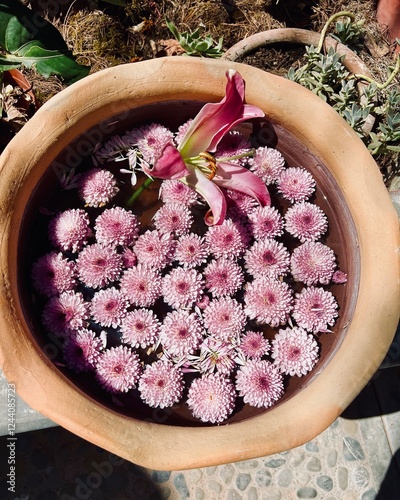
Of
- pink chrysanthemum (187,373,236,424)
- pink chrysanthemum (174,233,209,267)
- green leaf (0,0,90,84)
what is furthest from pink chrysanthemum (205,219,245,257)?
green leaf (0,0,90,84)

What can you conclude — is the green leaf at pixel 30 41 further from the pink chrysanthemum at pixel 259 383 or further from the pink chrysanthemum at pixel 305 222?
the pink chrysanthemum at pixel 259 383

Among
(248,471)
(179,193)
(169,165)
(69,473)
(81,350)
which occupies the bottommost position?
(69,473)

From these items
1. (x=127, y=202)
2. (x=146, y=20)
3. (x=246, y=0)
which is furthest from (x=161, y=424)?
(x=246, y=0)

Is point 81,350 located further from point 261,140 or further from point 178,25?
point 178,25

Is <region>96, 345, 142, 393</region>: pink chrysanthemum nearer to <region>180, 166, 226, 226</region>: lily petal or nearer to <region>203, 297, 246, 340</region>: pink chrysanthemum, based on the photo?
<region>203, 297, 246, 340</region>: pink chrysanthemum

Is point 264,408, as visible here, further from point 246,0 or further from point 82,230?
point 246,0

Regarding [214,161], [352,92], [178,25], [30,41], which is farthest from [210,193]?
[178,25]
